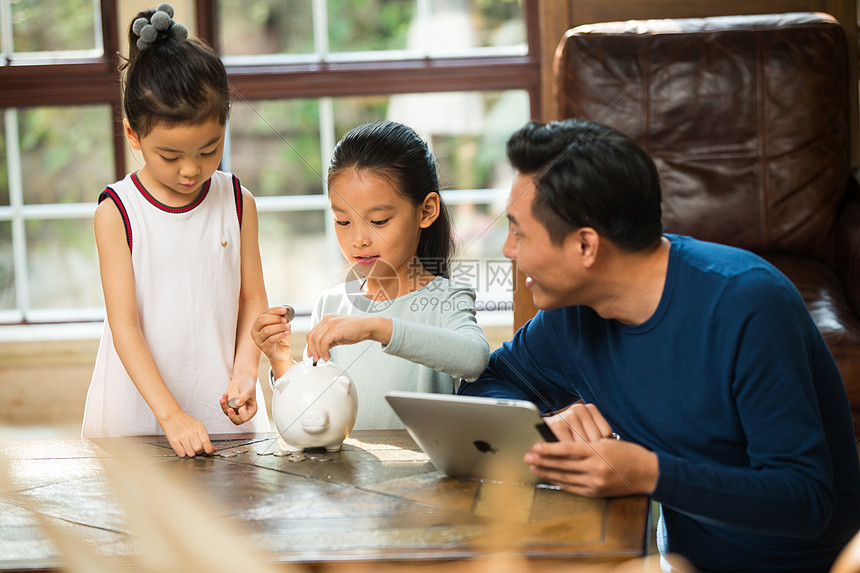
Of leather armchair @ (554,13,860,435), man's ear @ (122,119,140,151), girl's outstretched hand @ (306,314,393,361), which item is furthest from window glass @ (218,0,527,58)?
girl's outstretched hand @ (306,314,393,361)

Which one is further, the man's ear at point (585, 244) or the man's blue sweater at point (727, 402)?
the man's ear at point (585, 244)

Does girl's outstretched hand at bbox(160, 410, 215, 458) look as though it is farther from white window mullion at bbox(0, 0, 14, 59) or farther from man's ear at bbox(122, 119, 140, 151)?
white window mullion at bbox(0, 0, 14, 59)

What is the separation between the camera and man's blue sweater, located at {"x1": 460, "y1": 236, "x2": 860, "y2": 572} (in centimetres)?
101

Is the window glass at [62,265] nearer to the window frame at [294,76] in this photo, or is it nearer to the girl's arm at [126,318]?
the window frame at [294,76]

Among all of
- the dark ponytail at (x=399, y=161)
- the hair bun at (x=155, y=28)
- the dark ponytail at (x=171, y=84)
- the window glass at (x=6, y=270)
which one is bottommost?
the window glass at (x=6, y=270)

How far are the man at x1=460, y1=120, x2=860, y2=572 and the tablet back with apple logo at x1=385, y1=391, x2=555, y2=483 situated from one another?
0.11 ft

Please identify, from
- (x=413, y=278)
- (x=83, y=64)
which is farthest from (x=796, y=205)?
(x=83, y=64)

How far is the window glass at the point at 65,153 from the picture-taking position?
319 centimetres

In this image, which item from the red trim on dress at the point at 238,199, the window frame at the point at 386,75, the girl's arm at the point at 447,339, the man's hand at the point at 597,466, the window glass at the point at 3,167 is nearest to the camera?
the man's hand at the point at 597,466

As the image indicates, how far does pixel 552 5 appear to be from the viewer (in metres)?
2.92

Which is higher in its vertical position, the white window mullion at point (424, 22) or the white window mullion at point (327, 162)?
the white window mullion at point (424, 22)

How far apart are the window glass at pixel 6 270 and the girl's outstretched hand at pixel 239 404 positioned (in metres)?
2.22

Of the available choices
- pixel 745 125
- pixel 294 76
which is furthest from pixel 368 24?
pixel 745 125

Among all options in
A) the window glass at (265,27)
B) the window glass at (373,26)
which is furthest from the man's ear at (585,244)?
the window glass at (265,27)
